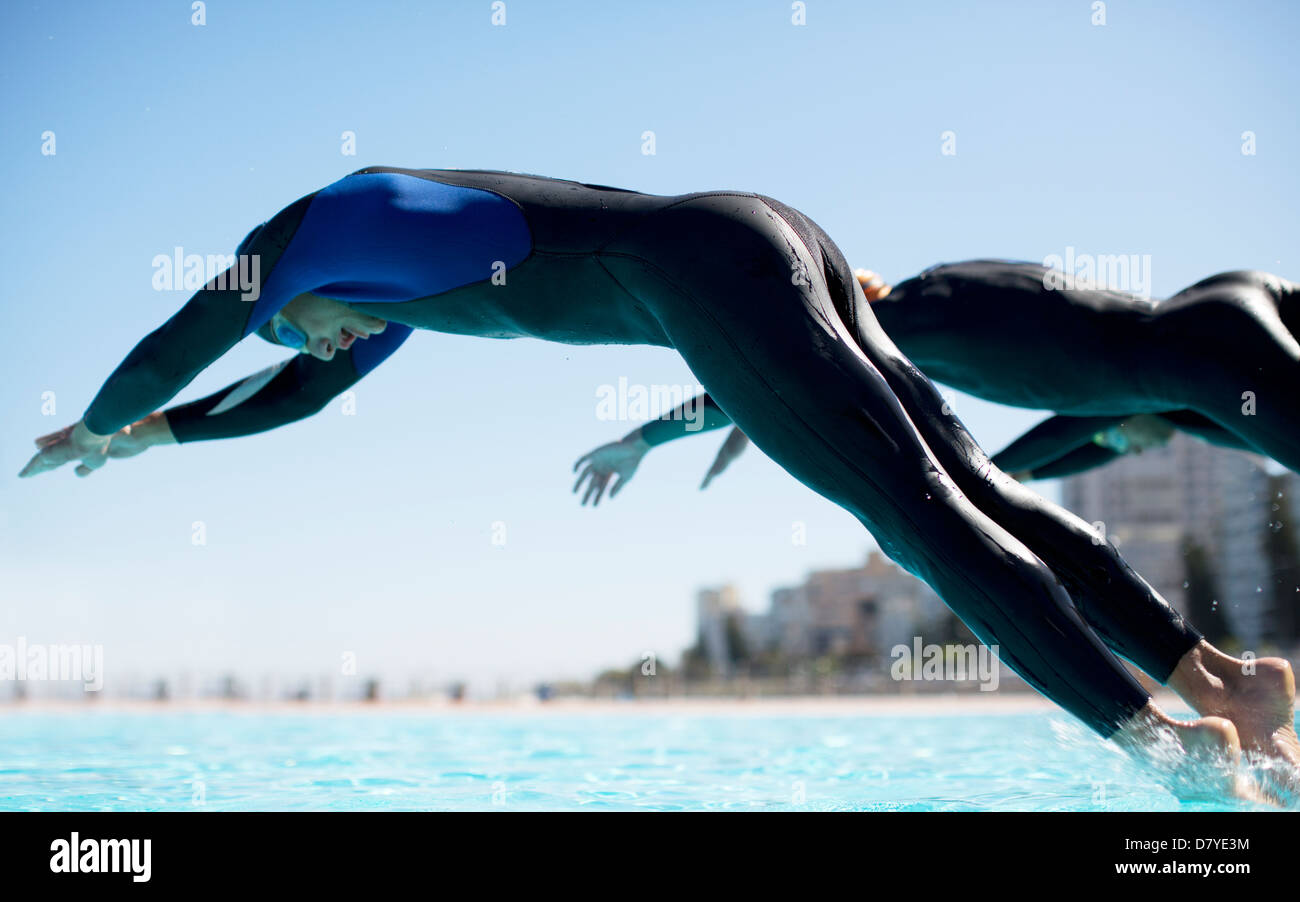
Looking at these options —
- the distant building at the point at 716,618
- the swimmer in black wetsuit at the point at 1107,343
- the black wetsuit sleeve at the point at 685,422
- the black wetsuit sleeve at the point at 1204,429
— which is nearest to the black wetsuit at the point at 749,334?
the swimmer in black wetsuit at the point at 1107,343

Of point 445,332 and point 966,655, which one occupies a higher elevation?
point 445,332

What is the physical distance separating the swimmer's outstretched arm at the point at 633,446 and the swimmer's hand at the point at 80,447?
173 centimetres

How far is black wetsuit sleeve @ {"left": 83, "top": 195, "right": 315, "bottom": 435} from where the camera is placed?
8.89 feet

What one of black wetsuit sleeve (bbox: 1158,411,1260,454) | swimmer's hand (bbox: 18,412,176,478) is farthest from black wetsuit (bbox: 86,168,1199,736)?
black wetsuit sleeve (bbox: 1158,411,1260,454)

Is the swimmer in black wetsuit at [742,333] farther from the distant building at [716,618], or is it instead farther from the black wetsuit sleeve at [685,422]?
the distant building at [716,618]

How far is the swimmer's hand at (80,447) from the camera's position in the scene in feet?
10.8

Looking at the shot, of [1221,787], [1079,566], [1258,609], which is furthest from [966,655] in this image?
[1258,609]

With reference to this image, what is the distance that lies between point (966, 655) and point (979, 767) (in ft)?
6.42

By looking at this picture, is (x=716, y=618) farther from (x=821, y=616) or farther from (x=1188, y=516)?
(x=1188, y=516)

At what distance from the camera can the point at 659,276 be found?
8.16 ft

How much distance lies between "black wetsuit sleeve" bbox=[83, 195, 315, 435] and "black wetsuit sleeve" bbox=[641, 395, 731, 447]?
6.46 feet

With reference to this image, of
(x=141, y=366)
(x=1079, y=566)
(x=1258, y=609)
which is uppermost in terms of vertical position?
(x=141, y=366)
